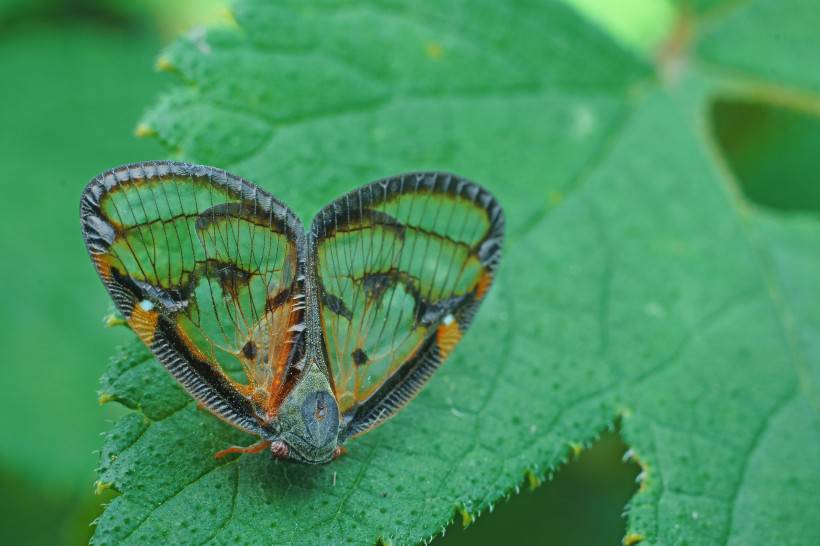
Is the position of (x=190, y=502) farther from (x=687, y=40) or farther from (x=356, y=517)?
(x=687, y=40)

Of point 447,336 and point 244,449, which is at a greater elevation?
point 447,336

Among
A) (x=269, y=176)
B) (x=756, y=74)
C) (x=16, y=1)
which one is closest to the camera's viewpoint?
(x=269, y=176)

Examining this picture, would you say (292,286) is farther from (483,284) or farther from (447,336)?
(483,284)

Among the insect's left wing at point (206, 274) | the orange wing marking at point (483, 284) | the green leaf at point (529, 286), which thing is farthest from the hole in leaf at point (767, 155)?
the insect's left wing at point (206, 274)

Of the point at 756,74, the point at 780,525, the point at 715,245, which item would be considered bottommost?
the point at 780,525

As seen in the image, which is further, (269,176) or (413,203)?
(269,176)

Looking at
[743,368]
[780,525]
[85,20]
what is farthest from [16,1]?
[780,525]

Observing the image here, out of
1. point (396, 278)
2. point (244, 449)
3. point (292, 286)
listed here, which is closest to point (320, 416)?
point (244, 449)
